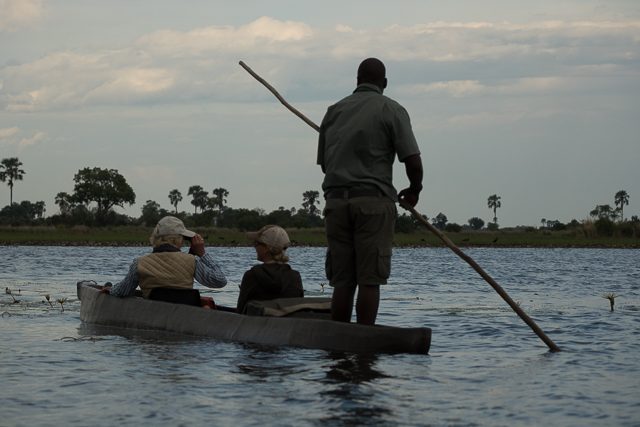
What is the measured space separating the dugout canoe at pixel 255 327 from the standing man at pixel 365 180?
297 mm

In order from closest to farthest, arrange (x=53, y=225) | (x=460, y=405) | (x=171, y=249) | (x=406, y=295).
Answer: (x=460, y=405), (x=171, y=249), (x=406, y=295), (x=53, y=225)

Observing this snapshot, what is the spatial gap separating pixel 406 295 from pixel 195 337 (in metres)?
9.57

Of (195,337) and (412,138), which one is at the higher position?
(412,138)

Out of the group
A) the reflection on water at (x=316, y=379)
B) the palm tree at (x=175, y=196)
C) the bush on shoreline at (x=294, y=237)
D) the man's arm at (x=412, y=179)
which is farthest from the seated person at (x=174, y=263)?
the palm tree at (x=175, y=196)

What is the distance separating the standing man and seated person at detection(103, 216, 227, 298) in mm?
2092

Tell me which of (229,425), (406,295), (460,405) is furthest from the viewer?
(406,295)

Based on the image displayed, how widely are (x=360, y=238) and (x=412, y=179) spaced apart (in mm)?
636

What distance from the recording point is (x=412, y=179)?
359 inches

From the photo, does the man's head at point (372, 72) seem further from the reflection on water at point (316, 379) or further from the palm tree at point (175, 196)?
the palm tree at point (175, 196)

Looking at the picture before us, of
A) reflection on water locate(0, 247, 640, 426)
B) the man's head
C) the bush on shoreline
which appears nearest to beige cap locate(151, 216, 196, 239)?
reflection on water locate(0, 247, 640, 426)

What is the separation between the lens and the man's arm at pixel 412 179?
29.6ft

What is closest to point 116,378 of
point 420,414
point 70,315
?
point 420,414

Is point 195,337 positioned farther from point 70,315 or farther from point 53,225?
point 53,225

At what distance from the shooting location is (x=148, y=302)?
1134 centimetres
